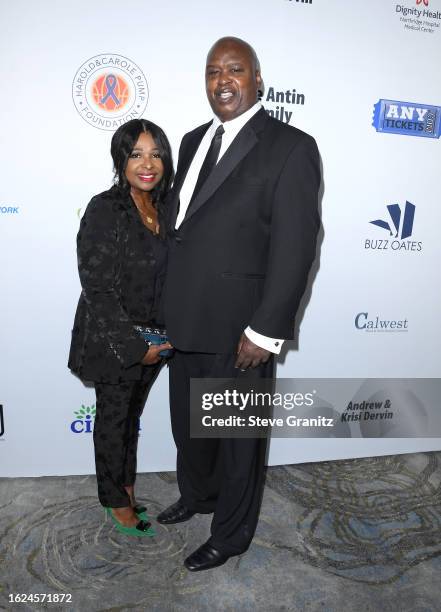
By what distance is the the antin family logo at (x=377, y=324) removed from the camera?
9.61ft

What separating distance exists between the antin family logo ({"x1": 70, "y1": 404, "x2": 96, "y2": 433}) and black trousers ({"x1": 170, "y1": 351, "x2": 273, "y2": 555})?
635 mm

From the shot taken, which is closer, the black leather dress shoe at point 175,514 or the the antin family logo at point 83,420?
the black leather dress shoe at point 175,514

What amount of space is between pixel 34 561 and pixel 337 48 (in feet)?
9.22

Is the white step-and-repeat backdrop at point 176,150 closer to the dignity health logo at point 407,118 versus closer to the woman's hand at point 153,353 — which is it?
the dignity health logo at point 407,118

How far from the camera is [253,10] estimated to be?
2.41m

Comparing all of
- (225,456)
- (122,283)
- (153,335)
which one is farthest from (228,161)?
(225,456)

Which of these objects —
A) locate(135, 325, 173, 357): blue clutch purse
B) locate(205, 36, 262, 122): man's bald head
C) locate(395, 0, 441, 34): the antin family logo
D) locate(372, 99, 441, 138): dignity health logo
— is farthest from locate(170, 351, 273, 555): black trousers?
locate(395, 0, 441, 34): the antin family logo

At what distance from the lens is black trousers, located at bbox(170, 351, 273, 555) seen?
6.70 ft

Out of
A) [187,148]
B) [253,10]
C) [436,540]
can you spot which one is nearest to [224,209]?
[187,148]

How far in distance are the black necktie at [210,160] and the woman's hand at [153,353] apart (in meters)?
0.57

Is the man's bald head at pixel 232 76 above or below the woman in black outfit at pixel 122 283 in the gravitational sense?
above

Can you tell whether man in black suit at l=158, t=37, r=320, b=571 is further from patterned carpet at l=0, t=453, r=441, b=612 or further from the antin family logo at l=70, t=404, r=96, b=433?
the antin family logo at l=70, t=404, r=96, b=433

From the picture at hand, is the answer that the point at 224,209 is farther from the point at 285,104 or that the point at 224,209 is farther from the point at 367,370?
the point at 367,370
